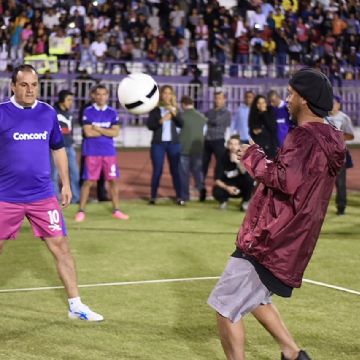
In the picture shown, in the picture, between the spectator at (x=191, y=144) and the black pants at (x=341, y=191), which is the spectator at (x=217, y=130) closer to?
the spectator at (x=191, y=144)

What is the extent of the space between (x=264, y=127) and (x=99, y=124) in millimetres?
3123

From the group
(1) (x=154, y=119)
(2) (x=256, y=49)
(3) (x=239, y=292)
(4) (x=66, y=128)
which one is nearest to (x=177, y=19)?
(2) (x=256, y=49)

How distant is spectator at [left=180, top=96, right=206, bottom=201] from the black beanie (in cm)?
1204

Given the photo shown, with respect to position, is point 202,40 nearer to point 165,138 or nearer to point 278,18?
point 278,18

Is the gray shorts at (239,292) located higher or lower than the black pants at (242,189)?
higher

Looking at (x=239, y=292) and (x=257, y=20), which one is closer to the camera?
(x=239, y=292)

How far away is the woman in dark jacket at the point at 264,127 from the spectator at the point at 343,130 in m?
1.48

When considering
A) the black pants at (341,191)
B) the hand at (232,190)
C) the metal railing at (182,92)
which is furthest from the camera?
the metal railing at (182,92)

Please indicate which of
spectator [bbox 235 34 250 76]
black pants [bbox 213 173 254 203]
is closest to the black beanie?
black pants [bbox 213 173 254 203]

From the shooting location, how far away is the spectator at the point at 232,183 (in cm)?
1636

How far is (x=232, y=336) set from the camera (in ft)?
18.8

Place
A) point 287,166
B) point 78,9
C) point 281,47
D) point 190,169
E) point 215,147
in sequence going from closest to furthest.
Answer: point 287,166 < point 215,147 < point 190,169 < point 78,9 < point 281,47

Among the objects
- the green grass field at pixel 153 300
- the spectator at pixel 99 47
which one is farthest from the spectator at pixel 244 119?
the spectator at pixel 99 47

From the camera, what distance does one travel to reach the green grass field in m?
7.43
